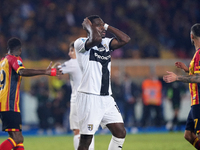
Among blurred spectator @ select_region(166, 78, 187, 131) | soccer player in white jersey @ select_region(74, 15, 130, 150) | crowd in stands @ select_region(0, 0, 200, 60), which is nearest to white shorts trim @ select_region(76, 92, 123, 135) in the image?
soccer player in white jersey @ select_region(74, 15, 130, 150)

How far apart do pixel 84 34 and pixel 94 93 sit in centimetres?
1499

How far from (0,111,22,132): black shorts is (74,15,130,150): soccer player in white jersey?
128cm

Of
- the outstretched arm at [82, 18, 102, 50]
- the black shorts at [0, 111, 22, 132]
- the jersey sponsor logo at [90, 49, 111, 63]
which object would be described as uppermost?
the outstretched arm at [82, 18, 102, 50]

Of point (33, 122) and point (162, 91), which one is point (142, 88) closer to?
point (162, 91)

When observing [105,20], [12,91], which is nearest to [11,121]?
[12,91]

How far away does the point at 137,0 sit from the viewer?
934 inches

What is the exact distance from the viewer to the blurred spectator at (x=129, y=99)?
1705cm

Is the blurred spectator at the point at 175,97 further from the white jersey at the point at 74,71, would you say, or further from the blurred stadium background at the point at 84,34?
the white jersey at the point at 74,71

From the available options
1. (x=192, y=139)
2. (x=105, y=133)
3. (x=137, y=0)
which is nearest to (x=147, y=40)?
(x=137, y=0)

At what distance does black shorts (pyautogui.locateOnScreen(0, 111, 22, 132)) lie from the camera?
272 inches

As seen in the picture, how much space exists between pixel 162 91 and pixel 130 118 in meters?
1.98

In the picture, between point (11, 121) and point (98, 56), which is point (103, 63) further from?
point (11, 121)

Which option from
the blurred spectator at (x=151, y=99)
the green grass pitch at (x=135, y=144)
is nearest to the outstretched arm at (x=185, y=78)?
the green grass pitch at (x=135, y=144)

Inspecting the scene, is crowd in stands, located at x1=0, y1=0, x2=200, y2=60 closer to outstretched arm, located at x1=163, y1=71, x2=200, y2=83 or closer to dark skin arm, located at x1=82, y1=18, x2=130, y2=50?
dark skin arm, located at x1=82, y1=18, x2=130, y2=50
